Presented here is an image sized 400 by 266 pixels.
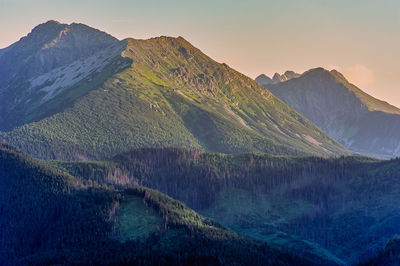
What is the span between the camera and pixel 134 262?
19925 centimetres

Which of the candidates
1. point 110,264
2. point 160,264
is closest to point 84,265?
point 110,264

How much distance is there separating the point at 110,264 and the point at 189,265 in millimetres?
32143

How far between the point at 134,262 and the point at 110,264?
9685mm

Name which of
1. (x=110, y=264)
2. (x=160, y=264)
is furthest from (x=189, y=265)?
(x=110, y=264)

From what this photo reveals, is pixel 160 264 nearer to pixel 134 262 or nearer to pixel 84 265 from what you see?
pixel 134 262

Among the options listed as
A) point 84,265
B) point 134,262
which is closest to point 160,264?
point 134,262

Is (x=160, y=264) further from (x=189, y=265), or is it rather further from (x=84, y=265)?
(x=84, y=265)

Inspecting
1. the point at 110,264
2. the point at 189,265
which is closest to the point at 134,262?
the point at 110,264

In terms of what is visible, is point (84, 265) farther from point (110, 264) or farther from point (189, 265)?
point (189, 265)

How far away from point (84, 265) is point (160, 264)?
3123 centimetres

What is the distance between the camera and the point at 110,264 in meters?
198

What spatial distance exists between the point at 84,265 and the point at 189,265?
43.0 m

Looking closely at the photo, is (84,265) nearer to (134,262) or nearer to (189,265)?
(134,262)

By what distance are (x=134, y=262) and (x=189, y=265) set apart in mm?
22558
